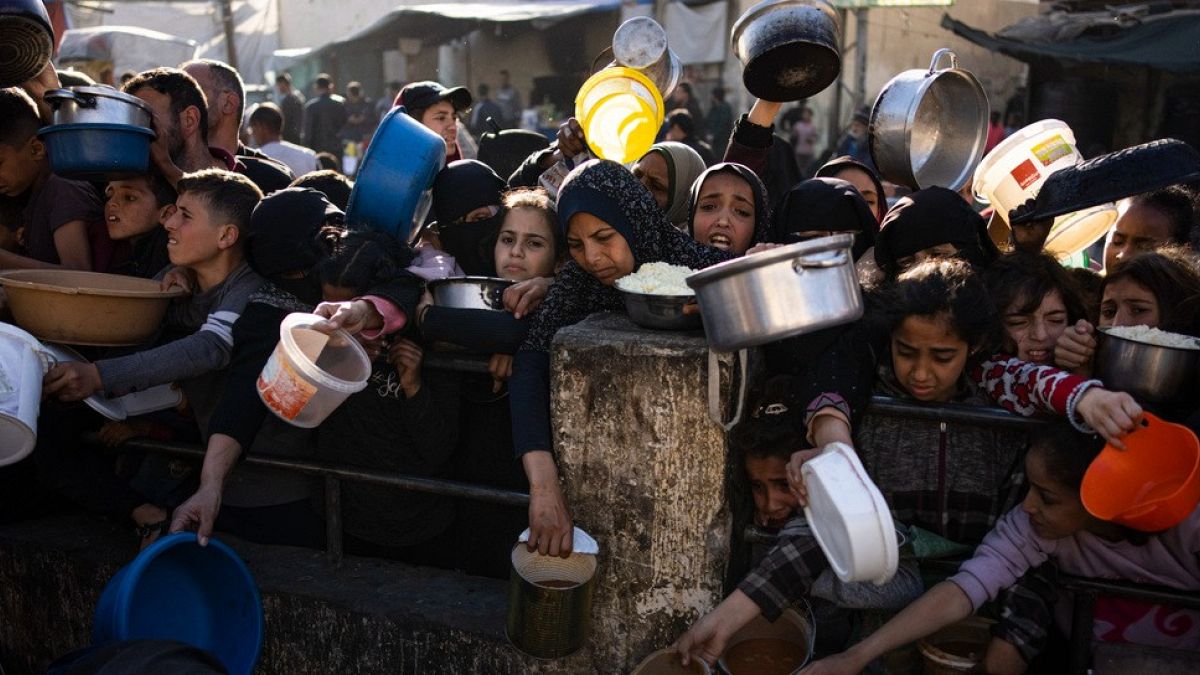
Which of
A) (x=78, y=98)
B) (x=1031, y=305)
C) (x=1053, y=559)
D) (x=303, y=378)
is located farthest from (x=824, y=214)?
(x=78, y=98)

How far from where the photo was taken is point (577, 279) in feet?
9.41

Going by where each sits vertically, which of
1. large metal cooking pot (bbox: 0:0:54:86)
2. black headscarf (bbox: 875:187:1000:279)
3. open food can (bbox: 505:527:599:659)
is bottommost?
open food can (bbox: 505:527:599:659)

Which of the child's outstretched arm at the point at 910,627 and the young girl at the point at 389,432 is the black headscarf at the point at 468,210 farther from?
the child's outstretched arm at the point at 910,627

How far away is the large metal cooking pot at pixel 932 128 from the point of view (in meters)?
3.88

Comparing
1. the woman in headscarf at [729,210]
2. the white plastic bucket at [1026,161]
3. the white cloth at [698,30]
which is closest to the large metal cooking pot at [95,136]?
the woman in headscarf at [729,210]

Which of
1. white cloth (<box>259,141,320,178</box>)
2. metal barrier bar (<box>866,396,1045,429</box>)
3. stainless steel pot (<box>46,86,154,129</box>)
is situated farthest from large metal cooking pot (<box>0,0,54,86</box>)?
white cloth (<box>259,141,320,178</box>)

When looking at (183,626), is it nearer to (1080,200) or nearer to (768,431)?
(768,431)

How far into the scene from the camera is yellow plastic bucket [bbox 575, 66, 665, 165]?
4.63 m

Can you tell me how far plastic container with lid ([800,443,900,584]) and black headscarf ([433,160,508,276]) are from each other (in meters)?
1.91

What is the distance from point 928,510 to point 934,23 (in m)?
16.8

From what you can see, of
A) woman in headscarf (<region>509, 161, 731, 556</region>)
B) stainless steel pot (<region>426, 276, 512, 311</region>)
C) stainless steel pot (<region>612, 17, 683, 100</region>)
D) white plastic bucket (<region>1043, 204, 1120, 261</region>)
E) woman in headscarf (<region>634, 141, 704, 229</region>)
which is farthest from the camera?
stainless steel pot (<region>612, 17, 683, 100</region>)

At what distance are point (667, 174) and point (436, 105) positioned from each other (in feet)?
5.16

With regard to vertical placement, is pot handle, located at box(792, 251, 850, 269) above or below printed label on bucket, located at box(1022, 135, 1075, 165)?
below

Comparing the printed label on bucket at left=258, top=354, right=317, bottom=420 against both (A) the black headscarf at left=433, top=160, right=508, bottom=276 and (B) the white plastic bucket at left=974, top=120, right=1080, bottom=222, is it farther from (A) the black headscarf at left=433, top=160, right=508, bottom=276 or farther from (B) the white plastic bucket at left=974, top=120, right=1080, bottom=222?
(B) the white plastic bucket at left=974, top=120, right=1080, bottom=222
